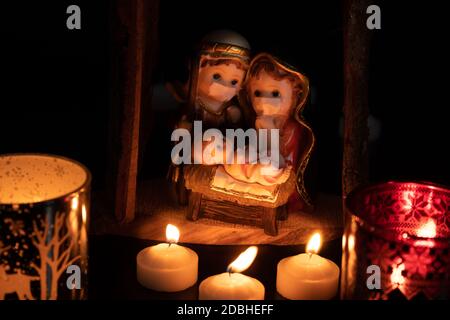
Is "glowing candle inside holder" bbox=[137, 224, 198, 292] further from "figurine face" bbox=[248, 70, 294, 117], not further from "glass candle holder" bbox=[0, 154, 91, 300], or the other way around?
"figurine face" bbox=[248, 70, 294, 117]

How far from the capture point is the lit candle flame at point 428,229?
5.39ft

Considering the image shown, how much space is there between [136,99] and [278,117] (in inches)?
15.0

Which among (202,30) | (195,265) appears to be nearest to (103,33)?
(202,30)

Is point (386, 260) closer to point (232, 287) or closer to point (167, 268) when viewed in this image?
point (232, 287)

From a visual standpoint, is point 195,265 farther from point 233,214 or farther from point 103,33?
point 103,33

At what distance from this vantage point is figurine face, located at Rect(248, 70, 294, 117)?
1.96 meters

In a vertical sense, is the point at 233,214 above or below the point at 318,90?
below

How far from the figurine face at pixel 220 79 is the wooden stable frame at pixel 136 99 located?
17cm

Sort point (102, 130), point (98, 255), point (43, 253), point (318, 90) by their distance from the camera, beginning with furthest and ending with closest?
point (102, 130)
point (318, 90)
point (98, 255)
point (43, 253)

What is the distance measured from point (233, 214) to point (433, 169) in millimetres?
719

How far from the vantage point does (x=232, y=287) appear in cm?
153

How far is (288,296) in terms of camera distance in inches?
64.8

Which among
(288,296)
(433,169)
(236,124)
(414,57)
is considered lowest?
(288,296)

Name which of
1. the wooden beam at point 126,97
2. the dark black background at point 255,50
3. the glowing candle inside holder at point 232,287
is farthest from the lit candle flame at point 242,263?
the dark black background at point 255,50
